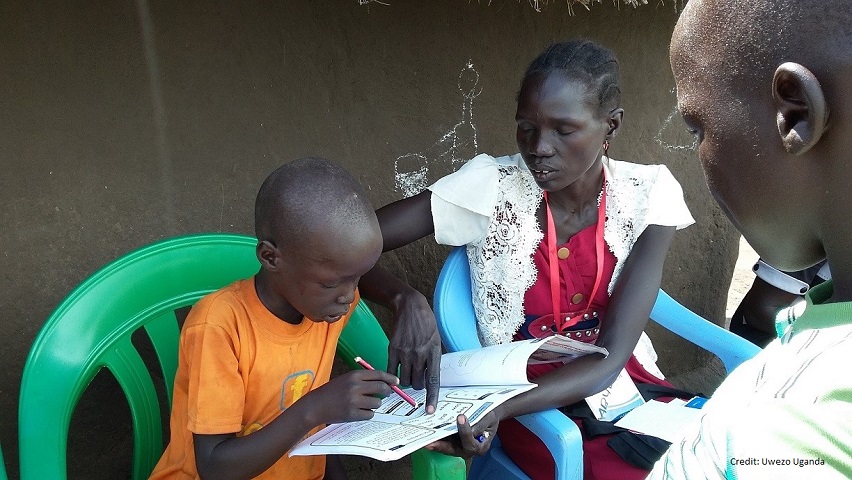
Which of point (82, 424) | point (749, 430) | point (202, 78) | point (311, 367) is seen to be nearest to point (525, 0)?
point (202, 78)

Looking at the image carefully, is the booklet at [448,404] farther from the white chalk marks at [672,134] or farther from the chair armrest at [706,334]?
the white chalk marks at [672,134]

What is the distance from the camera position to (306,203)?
1.41m

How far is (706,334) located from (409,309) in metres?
0.95

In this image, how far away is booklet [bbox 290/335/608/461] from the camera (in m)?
1.34

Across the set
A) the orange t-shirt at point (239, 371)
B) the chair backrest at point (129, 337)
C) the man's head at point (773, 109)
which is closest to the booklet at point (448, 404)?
the orange t-shirt at point (239, 371)

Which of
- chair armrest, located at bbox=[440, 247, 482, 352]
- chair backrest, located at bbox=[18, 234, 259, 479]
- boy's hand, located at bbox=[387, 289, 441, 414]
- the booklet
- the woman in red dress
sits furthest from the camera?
chair armrest, located at bbox=[440, 247, 482, 352]

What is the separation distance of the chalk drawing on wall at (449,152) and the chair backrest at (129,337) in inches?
23.2

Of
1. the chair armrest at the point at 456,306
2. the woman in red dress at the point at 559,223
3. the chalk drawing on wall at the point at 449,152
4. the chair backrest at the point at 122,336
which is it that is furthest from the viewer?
the chalk drawing on wall at the point at 449,152

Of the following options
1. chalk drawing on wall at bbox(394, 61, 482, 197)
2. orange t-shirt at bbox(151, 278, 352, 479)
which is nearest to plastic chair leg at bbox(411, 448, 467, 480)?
orange t-shirt at bbox(151, 278, 352, 479)

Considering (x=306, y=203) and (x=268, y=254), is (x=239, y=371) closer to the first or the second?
(x=268, y=254)

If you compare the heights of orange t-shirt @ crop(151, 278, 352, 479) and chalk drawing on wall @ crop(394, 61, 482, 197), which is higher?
chalk drawing on wall @ crop(394, 61, 482, 197)

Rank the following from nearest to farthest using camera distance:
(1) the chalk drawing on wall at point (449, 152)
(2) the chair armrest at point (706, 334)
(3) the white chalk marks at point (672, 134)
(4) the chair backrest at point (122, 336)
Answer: (4) the chair backrest at point (122, 336)
(2) the chair armrest at point (706, 334)
(1) the chalk drawing on wall at point (449, 152)
(3) the white chalk marks at point (672, 134)

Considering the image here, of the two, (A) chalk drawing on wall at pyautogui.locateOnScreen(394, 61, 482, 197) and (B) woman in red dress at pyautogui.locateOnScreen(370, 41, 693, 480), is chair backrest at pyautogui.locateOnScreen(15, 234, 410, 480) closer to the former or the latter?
(B) woman in red dress at pyautogui.locateOnScreen(370, 41, 693, 480)

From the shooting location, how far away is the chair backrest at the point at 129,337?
147 cm
